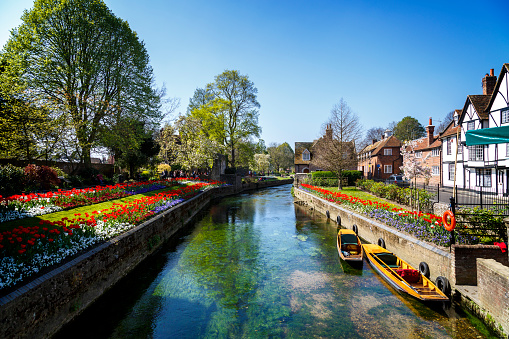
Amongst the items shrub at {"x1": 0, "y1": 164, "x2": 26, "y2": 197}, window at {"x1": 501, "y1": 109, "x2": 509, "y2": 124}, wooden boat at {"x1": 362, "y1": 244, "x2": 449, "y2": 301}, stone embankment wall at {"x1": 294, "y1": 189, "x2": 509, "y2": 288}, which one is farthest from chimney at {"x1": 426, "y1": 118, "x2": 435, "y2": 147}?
shrub at {"x1": 0, "y1": 164, "x2": 26, "y2": 197}

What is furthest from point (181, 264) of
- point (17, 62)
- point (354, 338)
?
point (17, 62)

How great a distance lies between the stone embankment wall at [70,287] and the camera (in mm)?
5062

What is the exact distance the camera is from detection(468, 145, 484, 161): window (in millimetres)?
25281

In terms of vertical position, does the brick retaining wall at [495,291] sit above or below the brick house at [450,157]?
below

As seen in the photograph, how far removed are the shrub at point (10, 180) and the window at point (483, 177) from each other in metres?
35.6

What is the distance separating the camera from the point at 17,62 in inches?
781

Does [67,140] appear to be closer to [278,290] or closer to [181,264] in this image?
[181,264]

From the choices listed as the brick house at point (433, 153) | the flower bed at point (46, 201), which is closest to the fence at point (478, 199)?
the brick house at point (433, 153)

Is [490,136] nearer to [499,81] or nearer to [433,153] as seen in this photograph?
[499,81]

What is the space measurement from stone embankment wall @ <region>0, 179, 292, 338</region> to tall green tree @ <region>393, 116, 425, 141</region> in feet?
247

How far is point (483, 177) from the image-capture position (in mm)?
25188

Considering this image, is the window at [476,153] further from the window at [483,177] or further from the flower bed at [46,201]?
the flower bed at [46,201]

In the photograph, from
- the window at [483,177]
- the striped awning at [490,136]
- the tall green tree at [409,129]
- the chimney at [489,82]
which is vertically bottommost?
the window at [483,177]

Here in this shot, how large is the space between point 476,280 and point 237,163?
40.1 metres
